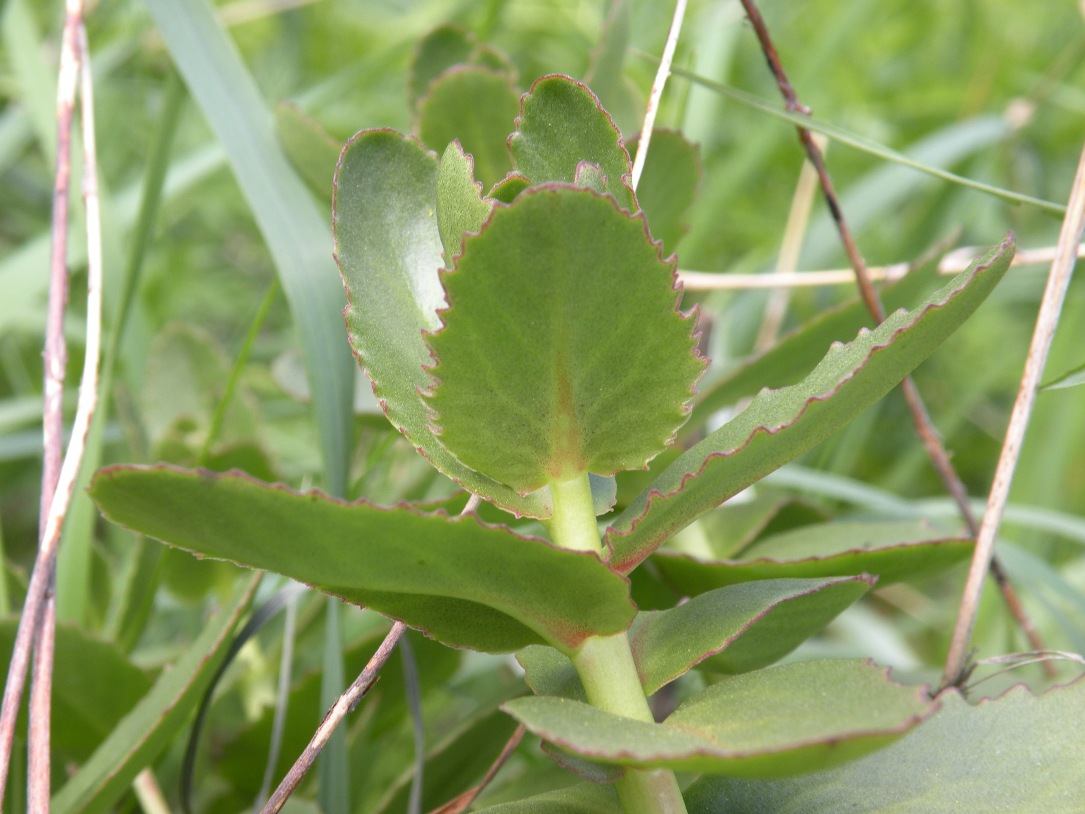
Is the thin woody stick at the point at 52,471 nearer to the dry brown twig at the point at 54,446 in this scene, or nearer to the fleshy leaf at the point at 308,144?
the dry brown twig at the point at 54,446

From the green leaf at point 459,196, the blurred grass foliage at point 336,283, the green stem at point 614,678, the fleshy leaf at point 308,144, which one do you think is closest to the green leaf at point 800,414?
the green stem at point 614,678

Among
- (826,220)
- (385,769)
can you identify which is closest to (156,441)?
(385,769)

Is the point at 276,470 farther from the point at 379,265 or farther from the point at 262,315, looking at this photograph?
the point at 379,265

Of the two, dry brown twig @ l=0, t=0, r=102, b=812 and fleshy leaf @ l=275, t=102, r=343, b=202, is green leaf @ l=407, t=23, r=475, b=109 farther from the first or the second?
dry brown twig @ l=0, t=0, r=102, b=812

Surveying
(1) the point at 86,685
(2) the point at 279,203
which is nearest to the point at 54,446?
(1) the point at 86,685

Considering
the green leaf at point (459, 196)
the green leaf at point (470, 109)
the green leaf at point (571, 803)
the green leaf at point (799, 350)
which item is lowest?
the green leaf at point (571, 803)

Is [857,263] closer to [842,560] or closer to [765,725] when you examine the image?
[842,560]
